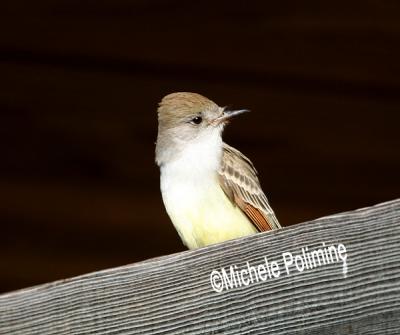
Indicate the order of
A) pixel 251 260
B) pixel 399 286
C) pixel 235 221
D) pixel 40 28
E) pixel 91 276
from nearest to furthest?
pixel 399 286, pixel 251 260, pixel 91 276, pixel 235 221, pixel 40 28

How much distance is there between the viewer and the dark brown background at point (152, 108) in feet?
18.3

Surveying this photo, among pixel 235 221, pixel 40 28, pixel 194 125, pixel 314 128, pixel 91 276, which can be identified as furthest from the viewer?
pixel 314 128

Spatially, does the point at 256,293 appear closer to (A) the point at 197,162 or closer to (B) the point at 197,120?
(A) the point at 197,162

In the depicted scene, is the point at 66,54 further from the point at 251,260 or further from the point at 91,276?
the point at 251,260

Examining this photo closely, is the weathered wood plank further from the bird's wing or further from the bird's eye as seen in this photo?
the bird's eye

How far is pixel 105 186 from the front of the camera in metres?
6.26

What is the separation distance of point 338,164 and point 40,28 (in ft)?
5.36

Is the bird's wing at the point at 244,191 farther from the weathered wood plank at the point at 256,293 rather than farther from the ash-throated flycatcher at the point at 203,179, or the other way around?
the weathered wood plank at the point at 256,293

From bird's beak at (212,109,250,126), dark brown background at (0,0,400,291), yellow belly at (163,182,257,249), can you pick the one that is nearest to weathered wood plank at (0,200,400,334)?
yellow belly at (163,182,257,249)

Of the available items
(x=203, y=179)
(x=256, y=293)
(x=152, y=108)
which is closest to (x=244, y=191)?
(x=203, y=179)

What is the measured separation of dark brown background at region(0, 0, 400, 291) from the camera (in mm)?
5590

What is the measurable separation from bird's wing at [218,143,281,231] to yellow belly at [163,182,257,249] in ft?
0.13

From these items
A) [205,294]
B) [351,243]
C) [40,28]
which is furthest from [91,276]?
[40,28]

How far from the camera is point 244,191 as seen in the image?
15.4ft
